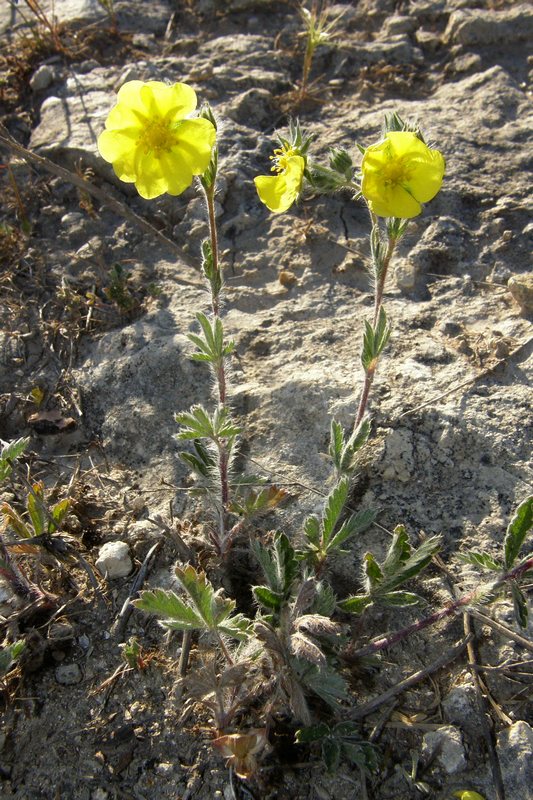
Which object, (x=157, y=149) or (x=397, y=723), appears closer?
(x=397, y=723)

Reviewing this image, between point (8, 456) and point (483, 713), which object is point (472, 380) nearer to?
point (483, 713)

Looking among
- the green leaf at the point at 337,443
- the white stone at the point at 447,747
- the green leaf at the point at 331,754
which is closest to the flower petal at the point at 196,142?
the green leaf at the point at 337,443

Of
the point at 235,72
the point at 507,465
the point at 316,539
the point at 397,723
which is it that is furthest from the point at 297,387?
the point at 235,72

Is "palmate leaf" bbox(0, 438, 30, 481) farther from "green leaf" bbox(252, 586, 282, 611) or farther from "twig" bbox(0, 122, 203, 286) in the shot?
"twig" bbox(0, 122, 203, 286)

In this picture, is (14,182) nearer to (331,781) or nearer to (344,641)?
(344,641)

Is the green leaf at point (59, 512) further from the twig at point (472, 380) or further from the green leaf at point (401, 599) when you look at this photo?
the twig at point (472, 380)

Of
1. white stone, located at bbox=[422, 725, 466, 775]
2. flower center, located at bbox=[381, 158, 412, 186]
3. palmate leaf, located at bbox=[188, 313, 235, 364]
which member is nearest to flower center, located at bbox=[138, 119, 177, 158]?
palmate leaf, located at bbox=[188, 313, 235, 364]
